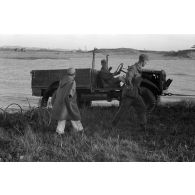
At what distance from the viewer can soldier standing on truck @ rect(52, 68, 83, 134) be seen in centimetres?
723

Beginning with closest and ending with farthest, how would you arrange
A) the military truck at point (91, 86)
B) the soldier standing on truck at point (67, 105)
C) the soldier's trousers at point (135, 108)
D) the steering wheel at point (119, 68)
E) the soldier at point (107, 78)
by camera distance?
the soldier standing on truck at point (67, 105), the soldier's trousers at point (135, 108), the steering wheel at point (119, 68), the military truck at point (91, 86), the soldier at point (107, 78)

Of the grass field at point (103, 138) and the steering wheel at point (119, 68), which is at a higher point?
the steering wheel at point (119, 68)

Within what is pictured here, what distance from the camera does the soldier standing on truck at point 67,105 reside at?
7230 mm

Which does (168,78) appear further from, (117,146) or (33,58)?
(33,58)

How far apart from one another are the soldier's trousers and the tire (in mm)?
363

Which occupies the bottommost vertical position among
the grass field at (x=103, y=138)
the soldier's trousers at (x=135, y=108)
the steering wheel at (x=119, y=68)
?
the grass field at (x=103, y=138)

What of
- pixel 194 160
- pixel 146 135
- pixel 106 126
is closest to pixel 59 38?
pixel 106 126

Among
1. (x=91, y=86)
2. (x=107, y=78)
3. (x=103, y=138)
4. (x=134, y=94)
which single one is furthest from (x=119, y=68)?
(x=103, y=138)

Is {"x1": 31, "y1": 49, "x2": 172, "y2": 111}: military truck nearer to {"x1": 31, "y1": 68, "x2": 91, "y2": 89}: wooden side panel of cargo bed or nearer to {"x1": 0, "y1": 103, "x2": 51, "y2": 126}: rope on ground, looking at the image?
{"x1": 31, "y1": 68, "x2": 91, "y2": 89}: wooden side panel of cargo bed

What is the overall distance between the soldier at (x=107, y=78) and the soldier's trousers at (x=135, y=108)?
24.3 inches

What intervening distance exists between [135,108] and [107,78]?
107 centimetres

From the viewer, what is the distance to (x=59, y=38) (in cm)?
710

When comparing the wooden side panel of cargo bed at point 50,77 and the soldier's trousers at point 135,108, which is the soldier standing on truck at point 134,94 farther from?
the wooden side panel of cargo bed at point 50,77

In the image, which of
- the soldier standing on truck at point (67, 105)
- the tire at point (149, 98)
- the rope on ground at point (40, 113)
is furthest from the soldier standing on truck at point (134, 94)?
the rope on ground at point (40, 113)
